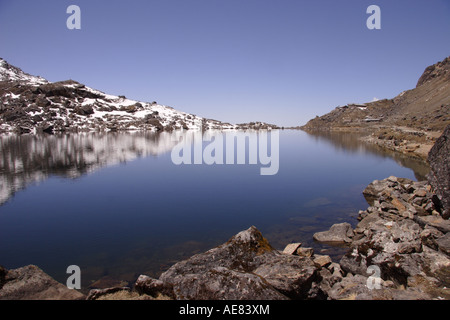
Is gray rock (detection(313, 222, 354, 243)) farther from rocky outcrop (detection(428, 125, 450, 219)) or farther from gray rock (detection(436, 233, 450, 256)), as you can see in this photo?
gray rock (detection(436, 233, 450, 256))

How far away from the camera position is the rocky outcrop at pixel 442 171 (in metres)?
13.2

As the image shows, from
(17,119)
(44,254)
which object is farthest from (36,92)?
(44,254)

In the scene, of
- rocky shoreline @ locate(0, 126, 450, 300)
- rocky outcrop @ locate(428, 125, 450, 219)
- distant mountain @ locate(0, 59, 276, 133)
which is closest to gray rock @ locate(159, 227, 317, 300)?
rocky shoreline @ locate(0, 126, 450, 300)

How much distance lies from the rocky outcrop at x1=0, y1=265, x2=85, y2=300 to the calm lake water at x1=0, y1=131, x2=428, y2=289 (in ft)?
13.5

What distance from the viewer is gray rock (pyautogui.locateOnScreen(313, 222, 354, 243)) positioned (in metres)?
14.4

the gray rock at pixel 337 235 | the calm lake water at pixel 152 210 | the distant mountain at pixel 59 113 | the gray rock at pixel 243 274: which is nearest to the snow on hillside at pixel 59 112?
the distant mountain at pixel 59 113

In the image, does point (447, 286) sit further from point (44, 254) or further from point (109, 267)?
point (44, 254)

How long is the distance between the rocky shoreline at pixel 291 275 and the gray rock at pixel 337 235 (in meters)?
2.56

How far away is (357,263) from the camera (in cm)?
1008

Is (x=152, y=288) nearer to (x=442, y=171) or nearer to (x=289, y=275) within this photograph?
(x=289, y=275)

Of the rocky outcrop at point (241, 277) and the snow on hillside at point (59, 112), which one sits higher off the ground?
the snow on hillside at point (59, 112)

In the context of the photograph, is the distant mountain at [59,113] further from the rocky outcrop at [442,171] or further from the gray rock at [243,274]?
the rocky outcrop at [442,171]

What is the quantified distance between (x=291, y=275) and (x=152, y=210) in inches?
595
